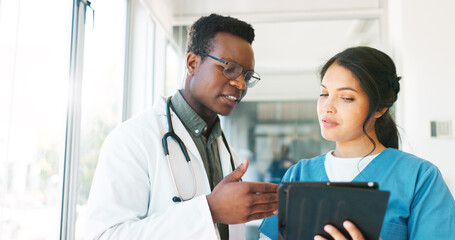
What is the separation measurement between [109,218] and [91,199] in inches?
3.4

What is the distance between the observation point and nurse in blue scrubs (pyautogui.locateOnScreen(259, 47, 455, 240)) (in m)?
0.88

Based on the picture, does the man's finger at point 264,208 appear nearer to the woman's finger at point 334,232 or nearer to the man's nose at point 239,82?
the woman's finger at point 334,232

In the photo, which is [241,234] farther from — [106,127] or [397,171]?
[106,127]

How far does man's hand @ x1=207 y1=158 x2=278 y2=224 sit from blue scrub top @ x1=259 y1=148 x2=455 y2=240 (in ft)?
1.06

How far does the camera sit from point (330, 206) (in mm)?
Result: 703

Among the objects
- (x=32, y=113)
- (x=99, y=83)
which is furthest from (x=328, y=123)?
(x=99, y=83)

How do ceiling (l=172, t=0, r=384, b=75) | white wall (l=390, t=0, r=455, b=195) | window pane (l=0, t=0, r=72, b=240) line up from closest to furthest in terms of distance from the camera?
1. window pane (l=0, t=0, r=72, b=240)
2. white wall (l=390, t=0, r=455, b=195)
3. ceiling (l=172, t=0, r=384, b=75)

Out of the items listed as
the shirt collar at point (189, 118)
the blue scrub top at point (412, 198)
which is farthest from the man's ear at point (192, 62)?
the blue scrub top at point (412, 198)

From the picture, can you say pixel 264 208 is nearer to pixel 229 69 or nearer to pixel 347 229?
pixel 347 229

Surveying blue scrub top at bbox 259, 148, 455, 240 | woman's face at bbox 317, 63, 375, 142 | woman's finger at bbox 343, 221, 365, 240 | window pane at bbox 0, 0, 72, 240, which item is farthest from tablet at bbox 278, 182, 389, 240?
window pane at bbox 0, 0, 72, 240

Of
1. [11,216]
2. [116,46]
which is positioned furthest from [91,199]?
[116,46]

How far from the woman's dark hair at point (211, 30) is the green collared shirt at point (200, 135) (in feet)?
0.67

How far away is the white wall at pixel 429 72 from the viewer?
7.11 ft

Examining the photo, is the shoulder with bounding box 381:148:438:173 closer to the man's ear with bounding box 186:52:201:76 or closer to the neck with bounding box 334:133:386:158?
the neck with bounding box 334:133:386:158
